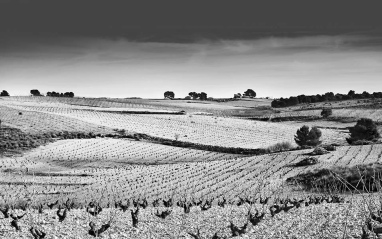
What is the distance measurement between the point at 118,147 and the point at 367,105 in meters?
97.7

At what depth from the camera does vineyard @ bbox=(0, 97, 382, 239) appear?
14797mm

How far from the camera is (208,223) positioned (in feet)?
Answer: 51.0

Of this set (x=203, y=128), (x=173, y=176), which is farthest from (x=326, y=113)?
(x=173, y=176)

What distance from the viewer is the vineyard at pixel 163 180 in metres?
14.8

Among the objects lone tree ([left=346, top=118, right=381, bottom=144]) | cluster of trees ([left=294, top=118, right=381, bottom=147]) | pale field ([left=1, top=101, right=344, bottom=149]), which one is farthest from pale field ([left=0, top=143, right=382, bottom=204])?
pale field ([left=1, top=101, right=344, bottom=149])

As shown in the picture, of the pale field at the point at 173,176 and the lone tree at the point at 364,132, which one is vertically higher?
the lone tree at the point at 364,132

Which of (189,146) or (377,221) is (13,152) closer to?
(189,146)

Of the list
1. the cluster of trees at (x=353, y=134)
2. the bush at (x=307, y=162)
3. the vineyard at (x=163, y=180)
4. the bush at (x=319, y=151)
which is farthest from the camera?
the cluster of trees at (x=353, y=134)

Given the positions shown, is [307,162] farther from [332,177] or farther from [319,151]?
[332,177]

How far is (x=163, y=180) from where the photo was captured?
4153 cm

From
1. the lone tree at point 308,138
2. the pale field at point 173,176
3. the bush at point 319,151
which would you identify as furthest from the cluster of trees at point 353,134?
the bush at point 319,151

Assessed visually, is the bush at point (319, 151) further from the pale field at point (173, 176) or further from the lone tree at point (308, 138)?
the lone tree at point (308, 138)

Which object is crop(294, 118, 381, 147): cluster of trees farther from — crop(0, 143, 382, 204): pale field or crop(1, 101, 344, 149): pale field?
crop(0, 143, 382, 204): pale field

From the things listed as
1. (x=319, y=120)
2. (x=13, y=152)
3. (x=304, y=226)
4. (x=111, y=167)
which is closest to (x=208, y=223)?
(x=304, y=226)
